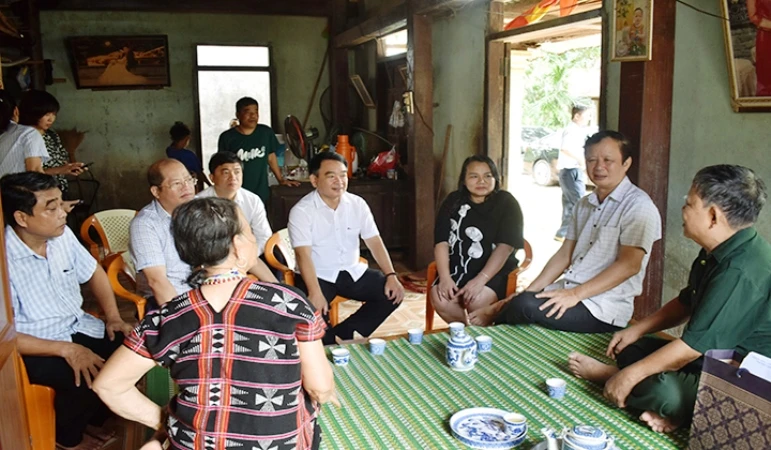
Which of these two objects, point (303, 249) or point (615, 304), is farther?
point (303, 249)

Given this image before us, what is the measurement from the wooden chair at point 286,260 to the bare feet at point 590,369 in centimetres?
150

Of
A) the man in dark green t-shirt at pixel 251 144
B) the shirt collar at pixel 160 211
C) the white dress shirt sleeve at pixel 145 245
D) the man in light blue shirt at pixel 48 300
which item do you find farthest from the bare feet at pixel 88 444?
the man in dark green t-shirt at pixel 251 144

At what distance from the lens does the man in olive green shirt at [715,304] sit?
5.68 ft

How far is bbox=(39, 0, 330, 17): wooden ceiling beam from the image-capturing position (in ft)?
22.2

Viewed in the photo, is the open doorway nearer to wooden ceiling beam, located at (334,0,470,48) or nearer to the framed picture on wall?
wooden ceiling beam, located at (334,0,470,48)

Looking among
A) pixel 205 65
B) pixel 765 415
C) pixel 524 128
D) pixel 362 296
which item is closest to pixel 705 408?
pixel 765 415

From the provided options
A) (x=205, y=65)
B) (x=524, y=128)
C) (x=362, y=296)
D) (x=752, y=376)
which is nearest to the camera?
(x=752, y=376)

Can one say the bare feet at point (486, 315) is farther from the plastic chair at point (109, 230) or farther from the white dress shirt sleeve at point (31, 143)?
the white dress shirt sleeve at point (31, 143)

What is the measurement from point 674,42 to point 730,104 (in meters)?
0.44

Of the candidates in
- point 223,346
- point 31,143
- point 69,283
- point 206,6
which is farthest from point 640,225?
point 206,6

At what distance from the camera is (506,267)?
10.3ft

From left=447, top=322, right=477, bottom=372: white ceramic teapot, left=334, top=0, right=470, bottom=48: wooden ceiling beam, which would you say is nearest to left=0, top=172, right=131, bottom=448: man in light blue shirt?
left=447, top=322, right=477, bottom=372: white ceramic teapot

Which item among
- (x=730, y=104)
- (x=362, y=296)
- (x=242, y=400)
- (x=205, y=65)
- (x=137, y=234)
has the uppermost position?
(x=205, y=65)

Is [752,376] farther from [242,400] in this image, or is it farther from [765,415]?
[242,400]
